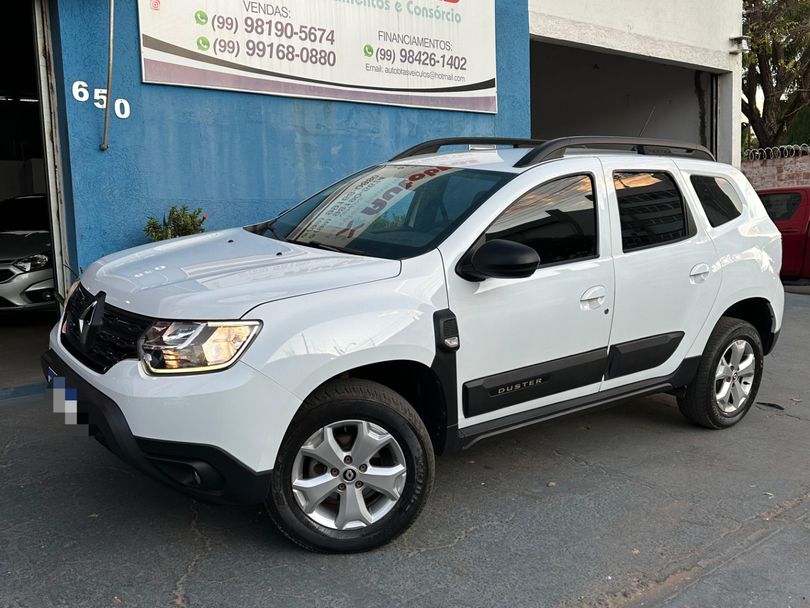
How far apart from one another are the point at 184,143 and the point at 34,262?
1.93 metres

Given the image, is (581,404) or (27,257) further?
(27,257)

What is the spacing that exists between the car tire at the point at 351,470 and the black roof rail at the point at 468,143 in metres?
2.05

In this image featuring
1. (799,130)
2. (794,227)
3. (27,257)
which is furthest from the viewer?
(799,130)

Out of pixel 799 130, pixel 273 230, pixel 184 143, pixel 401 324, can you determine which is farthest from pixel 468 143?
pixel 799 130

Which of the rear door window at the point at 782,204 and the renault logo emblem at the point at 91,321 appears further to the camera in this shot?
the rear door window at the point at 782,204

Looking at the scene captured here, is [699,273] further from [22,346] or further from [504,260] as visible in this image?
[22,346]

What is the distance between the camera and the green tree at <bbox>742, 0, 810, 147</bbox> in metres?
Answer: 17.8

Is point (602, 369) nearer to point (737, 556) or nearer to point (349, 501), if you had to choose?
point (737, 556)

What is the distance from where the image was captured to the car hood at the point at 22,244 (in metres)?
7.38

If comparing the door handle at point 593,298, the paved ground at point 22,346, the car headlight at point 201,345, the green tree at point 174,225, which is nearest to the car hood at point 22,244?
the paved ground at point 22,346

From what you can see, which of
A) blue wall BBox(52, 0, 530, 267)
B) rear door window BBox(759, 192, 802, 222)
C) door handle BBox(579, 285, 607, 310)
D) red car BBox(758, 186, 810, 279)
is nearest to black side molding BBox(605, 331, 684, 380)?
door handle BBox(579, 285, 607, 310)

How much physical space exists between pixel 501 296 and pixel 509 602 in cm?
134

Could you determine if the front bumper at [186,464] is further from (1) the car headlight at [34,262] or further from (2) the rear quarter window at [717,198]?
(1) the car headlight at [34,262]

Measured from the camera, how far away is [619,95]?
1579 cm
